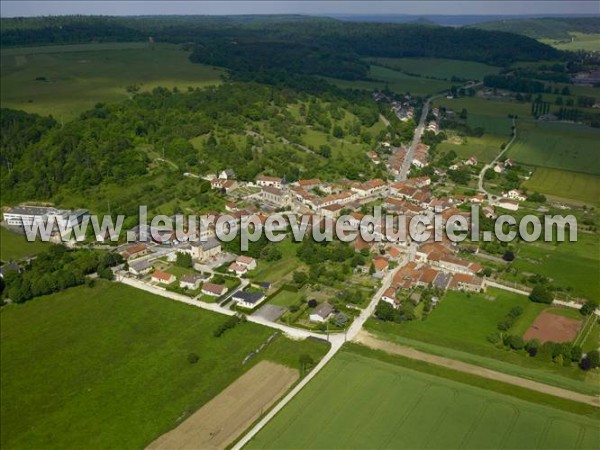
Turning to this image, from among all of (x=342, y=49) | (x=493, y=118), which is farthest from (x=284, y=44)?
(x=493, y=118)

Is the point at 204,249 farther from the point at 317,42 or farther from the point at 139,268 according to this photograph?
the point at 317,42

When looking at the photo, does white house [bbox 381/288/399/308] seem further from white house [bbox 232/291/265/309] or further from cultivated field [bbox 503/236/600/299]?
cultivated field [bbox 503/236/600/299]

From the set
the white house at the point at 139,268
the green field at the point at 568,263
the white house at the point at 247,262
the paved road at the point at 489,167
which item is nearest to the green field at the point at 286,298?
the white house at the point at 247,262

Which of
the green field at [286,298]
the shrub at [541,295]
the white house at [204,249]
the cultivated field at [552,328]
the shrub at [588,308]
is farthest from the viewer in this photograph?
the white house at [204,249]

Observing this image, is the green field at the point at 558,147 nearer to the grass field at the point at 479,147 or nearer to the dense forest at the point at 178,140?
the grass field at the point at 479,147

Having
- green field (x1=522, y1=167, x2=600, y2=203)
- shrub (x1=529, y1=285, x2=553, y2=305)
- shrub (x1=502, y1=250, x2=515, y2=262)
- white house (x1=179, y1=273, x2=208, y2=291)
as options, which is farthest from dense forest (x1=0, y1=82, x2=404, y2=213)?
shrub (x1=529, y1=285, x2=553, y2=305)

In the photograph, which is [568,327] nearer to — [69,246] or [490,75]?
[69,246]
